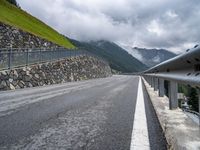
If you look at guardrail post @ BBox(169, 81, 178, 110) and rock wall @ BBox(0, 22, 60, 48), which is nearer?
guardrail post @ BBox(169, 81, 178, 110)

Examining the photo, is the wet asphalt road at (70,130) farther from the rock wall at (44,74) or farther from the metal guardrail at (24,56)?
the metal guardrail at (24,56)

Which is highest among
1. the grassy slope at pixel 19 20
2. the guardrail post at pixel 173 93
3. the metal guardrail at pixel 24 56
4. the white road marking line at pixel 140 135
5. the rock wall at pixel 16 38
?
the grassy slope at pixel 19 20

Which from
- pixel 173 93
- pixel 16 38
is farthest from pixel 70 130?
pixel 16 38

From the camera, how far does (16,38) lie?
40.4 metres

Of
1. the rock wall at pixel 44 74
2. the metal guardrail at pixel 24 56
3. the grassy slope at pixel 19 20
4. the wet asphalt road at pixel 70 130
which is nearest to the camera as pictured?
the wet asphalt road at pixel 70 130

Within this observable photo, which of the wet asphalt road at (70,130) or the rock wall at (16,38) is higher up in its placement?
the rock wall at (16,38)

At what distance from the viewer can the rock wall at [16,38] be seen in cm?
3834

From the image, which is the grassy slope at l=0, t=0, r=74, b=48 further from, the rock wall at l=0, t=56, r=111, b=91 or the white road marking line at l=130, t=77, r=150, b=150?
the white road marking line at l=130, t=77, r=150, b=150

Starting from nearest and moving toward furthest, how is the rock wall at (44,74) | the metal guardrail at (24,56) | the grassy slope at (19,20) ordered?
the rock wall at (44,74) → the metal guardrail at (24,56) → the grassy slope at (19,20)

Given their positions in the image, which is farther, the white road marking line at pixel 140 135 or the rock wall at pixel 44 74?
the rock wall at pixel 44 74

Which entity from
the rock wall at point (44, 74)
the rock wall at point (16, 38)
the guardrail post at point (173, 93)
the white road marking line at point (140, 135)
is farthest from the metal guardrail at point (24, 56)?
the white road marking line at point (140, 135)

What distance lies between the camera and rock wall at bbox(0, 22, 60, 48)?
126 feet

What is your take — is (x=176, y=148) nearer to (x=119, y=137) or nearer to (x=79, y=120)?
(x=119, y=137)

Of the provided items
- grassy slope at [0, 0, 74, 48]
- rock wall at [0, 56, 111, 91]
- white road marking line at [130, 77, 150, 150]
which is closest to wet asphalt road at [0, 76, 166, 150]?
white road marking line at [130, 77, 150, 150]
